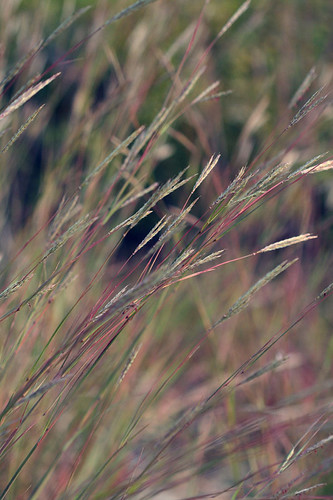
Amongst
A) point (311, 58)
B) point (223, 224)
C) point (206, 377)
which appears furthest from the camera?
point (311, 58)

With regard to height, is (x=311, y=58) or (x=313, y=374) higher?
(x=311, y=58)

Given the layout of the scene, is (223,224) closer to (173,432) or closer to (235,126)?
(173,432)

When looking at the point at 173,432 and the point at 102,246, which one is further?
the point at 102,246

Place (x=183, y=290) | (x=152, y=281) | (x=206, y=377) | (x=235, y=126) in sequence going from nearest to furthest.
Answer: (x=152, y=281) → (x=183, y=290) → (x=206, y=377) → (x=235, y=126)

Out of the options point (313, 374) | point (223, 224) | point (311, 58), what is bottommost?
point (313, 374)

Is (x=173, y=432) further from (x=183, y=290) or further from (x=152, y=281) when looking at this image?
(x=183, y=290)

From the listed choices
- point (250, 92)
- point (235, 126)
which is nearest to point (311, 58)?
point (250, 92)
